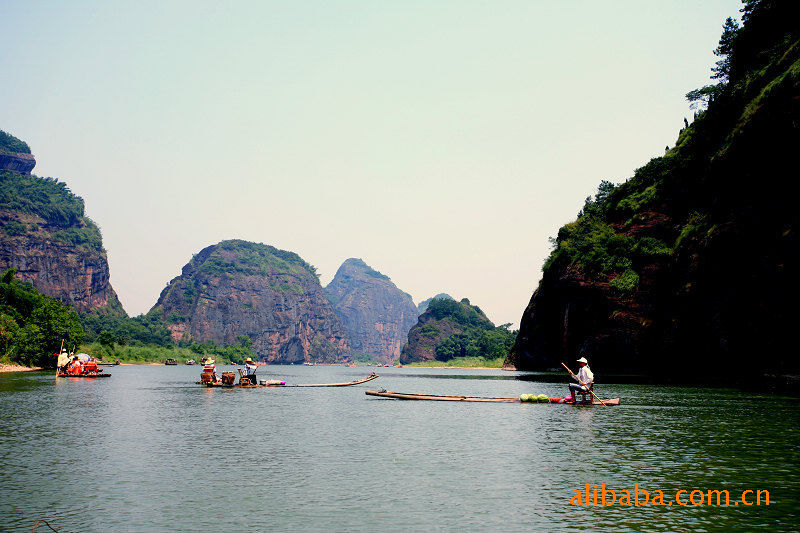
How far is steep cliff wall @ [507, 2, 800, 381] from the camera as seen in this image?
5016 centimetres

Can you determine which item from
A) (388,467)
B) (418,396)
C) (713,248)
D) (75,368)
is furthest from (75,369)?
(713,248)

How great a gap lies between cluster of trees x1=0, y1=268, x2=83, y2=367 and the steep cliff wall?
282ft

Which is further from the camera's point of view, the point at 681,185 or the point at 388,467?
the point at 681,185

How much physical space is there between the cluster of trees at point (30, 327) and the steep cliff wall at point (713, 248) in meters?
85.9

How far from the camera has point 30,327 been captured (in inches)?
3858

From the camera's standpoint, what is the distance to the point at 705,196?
7112 centimetres

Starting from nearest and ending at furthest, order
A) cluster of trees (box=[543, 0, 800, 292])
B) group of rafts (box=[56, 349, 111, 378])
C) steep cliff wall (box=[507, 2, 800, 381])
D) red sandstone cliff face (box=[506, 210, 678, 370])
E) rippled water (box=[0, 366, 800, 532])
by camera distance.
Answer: rippled water (box=[0, 366, 800, 532]), steep cliff wall (box=[507, 2, 800, 381]), cluster of trees (box=[543, 0, 800, 292]), group of rafts (box=[56, 349, 111, 378]), red sandstone cliff face (box=[506, 210, 678, 370])

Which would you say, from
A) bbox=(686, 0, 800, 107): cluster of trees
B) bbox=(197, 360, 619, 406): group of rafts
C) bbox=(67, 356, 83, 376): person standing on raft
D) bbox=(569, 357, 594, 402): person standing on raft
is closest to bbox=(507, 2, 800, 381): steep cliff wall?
bbox=(686, 0, 800, 107): cluster of trees

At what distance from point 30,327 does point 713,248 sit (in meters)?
99.0

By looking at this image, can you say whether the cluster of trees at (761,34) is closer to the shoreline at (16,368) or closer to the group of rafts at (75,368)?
the group of rafts at (75,368)

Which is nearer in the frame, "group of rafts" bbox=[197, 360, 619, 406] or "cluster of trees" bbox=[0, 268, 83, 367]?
"group of rafts" bbox=[197, 360, 619, 406]

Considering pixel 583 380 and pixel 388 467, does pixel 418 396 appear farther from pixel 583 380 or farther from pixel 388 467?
pixel 388 467

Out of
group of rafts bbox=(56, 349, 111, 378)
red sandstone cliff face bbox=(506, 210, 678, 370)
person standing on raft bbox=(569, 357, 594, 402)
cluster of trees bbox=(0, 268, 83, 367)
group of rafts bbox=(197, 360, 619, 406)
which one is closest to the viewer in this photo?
person standing on raft bbox=(569, 357, 594, 402)

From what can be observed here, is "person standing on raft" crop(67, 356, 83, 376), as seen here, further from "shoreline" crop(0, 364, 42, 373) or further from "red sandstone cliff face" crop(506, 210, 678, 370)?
"red sandstone cliff face" crop(506, 210, 678, 370)
